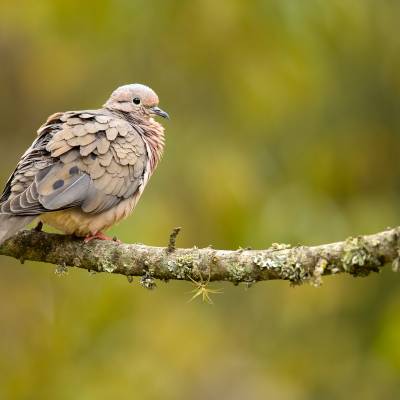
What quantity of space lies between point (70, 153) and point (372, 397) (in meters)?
5.99

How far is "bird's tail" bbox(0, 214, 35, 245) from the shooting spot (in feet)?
18.4

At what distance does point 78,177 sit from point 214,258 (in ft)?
4.69

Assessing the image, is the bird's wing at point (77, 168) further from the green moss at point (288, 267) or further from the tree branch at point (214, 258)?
the green moss at point (288, 267)

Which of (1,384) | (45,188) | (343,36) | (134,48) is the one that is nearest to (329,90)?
(343,36)

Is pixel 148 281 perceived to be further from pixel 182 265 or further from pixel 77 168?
pixel 77 168

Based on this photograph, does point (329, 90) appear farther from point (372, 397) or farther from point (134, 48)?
point (372, 397)

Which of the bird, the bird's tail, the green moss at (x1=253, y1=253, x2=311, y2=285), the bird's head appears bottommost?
the green moss at (x1=253, y1=253, x2=311, y2=285)

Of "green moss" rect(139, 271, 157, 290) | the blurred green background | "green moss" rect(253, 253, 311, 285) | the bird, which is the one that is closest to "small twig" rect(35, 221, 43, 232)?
the bird

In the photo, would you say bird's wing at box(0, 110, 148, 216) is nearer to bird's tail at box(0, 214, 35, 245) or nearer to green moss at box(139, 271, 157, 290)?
bird's tail at box(0, 214, 35, 245)

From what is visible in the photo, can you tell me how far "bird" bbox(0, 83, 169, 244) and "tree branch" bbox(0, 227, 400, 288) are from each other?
7.9 inches

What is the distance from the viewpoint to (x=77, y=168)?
6.21 metres

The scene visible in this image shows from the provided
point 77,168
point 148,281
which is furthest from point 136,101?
point 148,281

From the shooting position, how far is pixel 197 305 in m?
11.0

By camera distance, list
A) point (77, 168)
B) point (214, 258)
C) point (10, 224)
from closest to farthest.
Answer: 1. point (214, 258)
2. point (10, 224)
3. point (77, 168)
